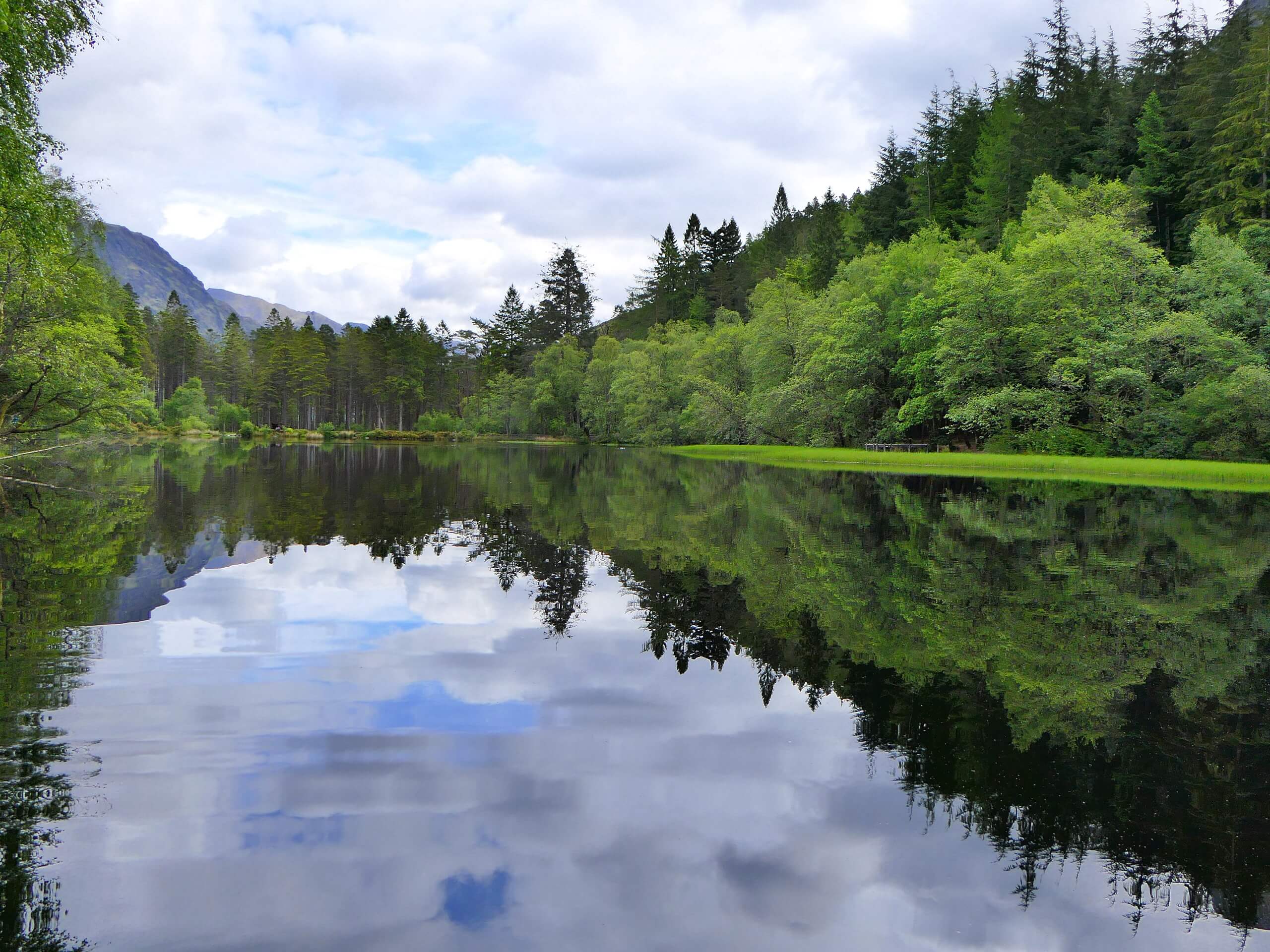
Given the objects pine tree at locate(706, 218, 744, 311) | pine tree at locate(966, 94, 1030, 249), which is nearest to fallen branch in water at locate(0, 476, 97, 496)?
pine tree at locate(966, 94, 1030, 249)

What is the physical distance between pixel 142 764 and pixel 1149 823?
20.1ft

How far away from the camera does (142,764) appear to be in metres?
4.88

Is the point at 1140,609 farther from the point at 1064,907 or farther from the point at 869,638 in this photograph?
the point at 1064,907

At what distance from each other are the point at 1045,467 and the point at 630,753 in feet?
122

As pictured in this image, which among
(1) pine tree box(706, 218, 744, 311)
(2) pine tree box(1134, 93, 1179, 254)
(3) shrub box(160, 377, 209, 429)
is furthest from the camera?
(1) pine tree box(706, 218, 744, 311)

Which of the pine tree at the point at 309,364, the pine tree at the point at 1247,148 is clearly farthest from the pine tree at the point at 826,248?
the pine tree at the point at 309,364

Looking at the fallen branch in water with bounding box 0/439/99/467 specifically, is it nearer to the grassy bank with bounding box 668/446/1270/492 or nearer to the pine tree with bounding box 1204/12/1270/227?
the grassy bank with bounding box 668/446/1270/492

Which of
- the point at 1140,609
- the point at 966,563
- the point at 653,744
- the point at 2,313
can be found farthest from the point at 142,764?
the point at 2,313

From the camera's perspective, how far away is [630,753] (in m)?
5.29

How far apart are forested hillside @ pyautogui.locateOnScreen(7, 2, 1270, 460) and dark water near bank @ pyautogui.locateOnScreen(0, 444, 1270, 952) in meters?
14.1

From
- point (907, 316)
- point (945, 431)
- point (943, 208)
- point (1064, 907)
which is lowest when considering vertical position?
point (1064, 907)

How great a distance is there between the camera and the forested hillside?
37.2 meters

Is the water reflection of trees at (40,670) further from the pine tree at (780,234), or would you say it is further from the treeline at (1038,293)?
the pine tree at (780,234)

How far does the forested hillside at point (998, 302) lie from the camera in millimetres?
37250
